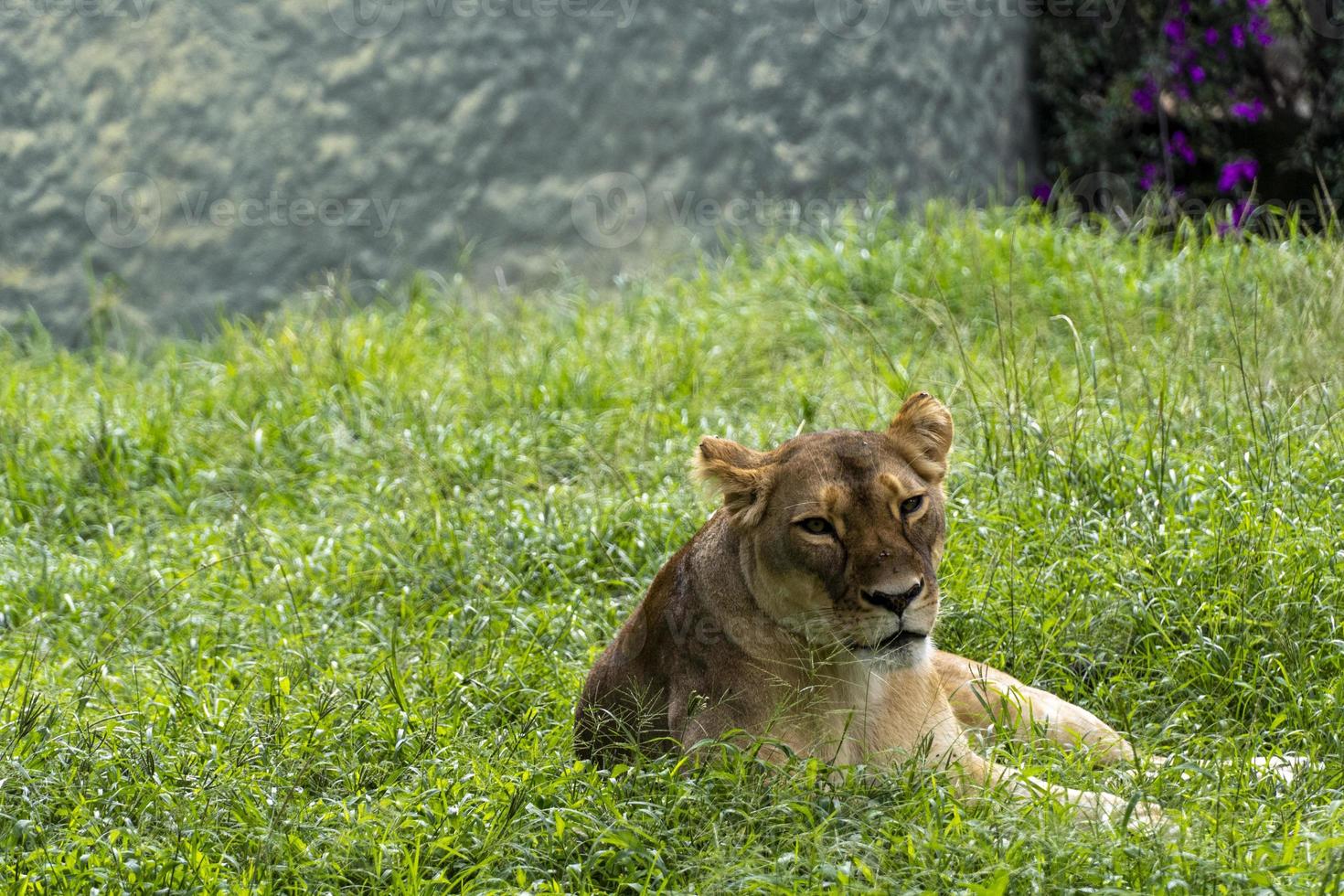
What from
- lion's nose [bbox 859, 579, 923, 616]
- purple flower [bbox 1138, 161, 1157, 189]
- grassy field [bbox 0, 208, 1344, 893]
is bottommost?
grassy field [bbox 0, 208, 1344, 893]

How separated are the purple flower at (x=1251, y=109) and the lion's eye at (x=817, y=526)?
6.78 metres

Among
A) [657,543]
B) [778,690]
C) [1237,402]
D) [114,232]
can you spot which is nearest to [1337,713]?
[778,690]

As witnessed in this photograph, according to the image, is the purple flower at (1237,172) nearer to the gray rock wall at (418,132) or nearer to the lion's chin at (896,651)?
the gray rock wall at (418,132)

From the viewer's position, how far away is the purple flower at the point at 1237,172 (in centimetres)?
886

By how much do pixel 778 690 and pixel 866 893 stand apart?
62 cm

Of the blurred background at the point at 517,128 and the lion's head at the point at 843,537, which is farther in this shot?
the blurred background at the point at 517,128

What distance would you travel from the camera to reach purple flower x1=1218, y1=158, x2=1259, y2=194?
8859 mm

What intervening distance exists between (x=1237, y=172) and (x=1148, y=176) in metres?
0.51

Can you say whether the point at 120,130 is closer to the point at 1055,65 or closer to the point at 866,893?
the point at 1055,65

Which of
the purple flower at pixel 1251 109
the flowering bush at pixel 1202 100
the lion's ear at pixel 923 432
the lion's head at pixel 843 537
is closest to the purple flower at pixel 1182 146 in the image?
the flowering bush at pixel 1202 100

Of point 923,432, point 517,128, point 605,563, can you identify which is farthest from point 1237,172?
point 923,432

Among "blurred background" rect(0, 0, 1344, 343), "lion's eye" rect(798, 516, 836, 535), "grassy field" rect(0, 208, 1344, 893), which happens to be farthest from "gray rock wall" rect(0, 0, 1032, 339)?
"lion's eye" rect(798, 516, 836, 535)

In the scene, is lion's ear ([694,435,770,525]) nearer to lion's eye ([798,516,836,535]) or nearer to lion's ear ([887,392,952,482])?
lion's eye ([798,516,836,535])

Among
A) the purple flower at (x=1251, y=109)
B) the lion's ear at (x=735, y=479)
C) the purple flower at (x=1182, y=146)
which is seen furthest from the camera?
the purple flower at (x=1182, y=146)
